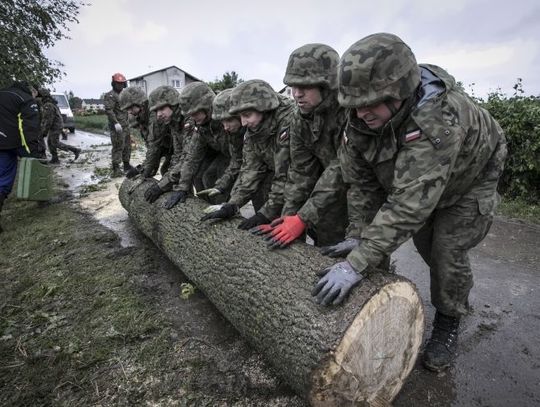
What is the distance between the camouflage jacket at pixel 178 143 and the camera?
414 centimetres

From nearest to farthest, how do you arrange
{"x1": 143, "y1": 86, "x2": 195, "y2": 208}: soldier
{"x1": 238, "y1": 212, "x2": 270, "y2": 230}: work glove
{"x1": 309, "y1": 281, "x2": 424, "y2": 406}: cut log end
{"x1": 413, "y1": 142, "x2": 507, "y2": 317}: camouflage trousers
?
1. {"x1": 309, "y1": 281, "x2": 424, "y2": 406}: cut log end
2. {"x1": 413, "y1": 142, "x2": 507, "y2": 317}: camouflage trousers
3. {"x1": 238, "y1": 212, "x2": 270, "y2": 230}: work glove
4. {"x1": 143, "y1": 86, "x2": 195, "y2": 208}: soldier

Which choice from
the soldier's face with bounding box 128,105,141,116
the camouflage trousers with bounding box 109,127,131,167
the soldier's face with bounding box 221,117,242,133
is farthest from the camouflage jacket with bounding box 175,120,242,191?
the camouflage trousers with bounding box 109,127,131,167

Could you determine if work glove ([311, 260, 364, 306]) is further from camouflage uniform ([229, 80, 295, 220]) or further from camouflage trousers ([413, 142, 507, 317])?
camouflage uniform ([229, 80, 295, 220])

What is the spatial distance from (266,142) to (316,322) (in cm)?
181

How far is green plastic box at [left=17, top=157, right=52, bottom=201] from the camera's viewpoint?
5309mm

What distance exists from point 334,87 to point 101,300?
8.46 feet

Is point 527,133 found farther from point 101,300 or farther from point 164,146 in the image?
point 101,300

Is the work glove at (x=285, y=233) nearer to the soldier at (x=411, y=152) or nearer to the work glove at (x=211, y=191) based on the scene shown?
the soldier at (x=411, y=152)

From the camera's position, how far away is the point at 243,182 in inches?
136

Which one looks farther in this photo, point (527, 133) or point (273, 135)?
point (527, 133)

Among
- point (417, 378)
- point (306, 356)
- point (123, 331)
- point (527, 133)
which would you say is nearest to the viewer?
point (306, 356)

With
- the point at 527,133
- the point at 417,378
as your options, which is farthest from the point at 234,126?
the point at 527,133

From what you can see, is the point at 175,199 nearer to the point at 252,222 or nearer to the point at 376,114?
the point at 252,222

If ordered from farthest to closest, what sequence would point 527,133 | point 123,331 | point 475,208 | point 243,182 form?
1. point 527,133
2. point 243,182
3. point 123,331
4. point 475,208
